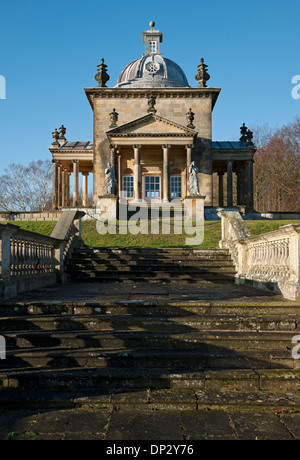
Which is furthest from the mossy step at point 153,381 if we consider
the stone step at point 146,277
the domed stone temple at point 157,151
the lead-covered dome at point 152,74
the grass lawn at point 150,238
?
the lead-covered dome at point 152,74

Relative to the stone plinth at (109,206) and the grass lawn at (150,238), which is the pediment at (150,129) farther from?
the grass lawn at (150,238)

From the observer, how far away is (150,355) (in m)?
4.69

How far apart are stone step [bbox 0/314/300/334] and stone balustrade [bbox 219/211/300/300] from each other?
141 cm

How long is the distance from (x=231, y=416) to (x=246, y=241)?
7.27m

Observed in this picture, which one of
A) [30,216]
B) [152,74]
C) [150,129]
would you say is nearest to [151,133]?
[150,129]

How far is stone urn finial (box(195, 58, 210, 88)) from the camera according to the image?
110ft

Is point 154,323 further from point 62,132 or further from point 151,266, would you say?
point 62,132

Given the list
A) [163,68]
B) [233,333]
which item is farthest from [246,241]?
[163,68]

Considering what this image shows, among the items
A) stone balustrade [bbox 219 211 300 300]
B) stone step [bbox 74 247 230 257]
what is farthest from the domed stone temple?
stone balustrade [bbox 219 211 300 300]

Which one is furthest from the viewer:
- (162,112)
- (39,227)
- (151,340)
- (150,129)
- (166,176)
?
(162,112)

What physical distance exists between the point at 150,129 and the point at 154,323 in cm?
2488

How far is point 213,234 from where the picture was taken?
17.5 m

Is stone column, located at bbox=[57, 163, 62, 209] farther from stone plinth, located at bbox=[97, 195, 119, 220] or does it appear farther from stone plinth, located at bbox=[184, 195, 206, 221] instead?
stone plinth, located at bbox=[184, 195, 206, 221]
